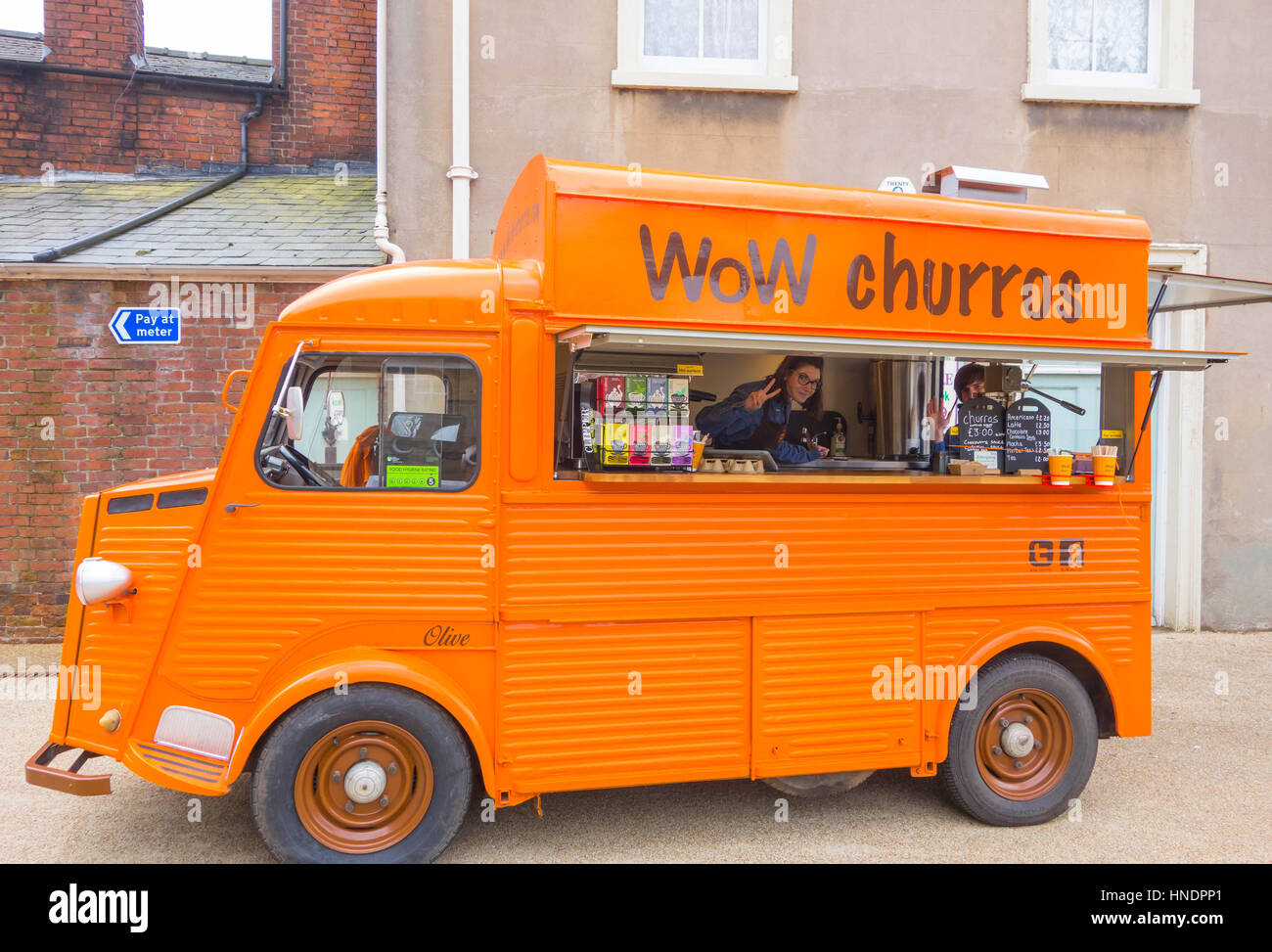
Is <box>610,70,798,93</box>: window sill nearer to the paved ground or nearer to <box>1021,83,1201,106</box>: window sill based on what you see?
<box>1021,83,1201,106</box>: window sill

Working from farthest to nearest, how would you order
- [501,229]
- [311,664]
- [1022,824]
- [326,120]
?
[326,120] → [501,229] → [1022,824] → [311,664]

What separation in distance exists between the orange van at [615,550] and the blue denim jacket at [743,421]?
0.35 feet

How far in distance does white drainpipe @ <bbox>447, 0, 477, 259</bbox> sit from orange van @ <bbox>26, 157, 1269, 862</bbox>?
3438 millimetres

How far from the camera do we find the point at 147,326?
316 inches

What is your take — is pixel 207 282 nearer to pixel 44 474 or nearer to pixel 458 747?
pixel 44 474

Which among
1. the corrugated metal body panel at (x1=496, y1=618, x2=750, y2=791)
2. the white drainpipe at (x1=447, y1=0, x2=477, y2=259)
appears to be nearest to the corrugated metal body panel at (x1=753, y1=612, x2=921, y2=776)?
the corrugated metal body panel at (x1=496, y1=618, x2=750, y2=791)

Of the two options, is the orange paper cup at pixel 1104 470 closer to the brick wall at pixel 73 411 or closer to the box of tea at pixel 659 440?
the box of tea at pixel 659 440

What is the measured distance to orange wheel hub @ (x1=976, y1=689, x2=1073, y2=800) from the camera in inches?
185

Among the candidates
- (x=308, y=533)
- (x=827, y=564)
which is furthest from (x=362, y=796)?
(x=827, y=564)

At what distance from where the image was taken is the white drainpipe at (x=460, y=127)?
7.96m

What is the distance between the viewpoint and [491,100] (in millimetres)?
8172

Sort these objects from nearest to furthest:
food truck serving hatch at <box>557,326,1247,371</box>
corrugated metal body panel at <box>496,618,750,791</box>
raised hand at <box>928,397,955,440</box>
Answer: food truck serving hatch at <box>557,326,1247,371</box>
corrugated metal body panel at <box>496,618,750,791</box>
raised hand at <box>928,397,955,440</box>

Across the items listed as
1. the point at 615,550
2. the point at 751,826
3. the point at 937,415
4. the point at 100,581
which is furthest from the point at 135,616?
the point at 937,415

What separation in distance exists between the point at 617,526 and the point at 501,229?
202 cm
